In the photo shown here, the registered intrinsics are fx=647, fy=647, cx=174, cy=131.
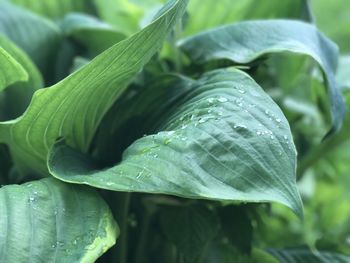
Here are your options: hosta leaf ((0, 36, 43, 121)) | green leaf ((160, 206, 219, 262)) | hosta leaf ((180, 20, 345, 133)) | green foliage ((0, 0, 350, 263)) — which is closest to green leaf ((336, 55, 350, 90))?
green foliage ((0, 0, 350, 263))

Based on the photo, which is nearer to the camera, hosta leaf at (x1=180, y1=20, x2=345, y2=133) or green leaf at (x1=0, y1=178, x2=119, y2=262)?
green leaf at (x1=0, y1=178, x2=119, y2=262)

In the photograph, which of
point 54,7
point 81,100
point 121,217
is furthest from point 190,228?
point 54,7

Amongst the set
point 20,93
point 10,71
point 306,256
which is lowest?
point 306,256

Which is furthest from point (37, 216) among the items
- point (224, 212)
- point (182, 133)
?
point (224, 212)

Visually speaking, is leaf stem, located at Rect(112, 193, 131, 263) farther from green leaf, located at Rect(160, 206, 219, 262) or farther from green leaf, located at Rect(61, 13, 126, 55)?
green leaf, located at Rect(61, 13, 126, 55)

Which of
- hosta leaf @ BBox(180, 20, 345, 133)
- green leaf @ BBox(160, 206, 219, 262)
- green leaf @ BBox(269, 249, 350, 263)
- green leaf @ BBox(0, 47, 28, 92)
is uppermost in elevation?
green leaf @ BBox(0, 47, 28, 92)

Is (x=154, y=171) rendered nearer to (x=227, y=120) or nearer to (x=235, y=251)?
(x=227, y=120)

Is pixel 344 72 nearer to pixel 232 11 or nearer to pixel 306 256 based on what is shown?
pixel 232 11
